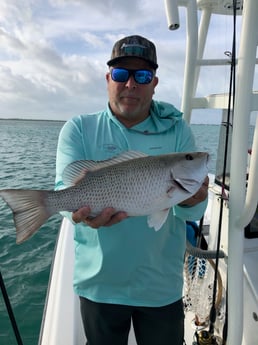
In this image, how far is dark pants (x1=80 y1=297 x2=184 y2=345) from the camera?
86.7 inches

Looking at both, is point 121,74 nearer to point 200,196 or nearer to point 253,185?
point 200,196

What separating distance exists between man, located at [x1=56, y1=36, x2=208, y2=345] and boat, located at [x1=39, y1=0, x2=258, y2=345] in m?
0.31

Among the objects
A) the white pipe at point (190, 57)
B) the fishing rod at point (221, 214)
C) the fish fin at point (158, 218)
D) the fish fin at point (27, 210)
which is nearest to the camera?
the fish fin at point (27, 210)

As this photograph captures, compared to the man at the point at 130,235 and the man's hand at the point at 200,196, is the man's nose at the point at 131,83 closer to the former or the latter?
the man at the point at 130,235

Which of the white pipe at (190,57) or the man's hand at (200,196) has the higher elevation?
the white pipe at (190,57)

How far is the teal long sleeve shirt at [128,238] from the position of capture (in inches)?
83.1

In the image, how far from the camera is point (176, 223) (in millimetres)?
2254

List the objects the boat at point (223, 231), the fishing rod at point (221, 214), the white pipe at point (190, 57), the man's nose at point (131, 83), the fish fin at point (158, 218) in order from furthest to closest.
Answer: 1. the white pipe at point (190, 57)
2. the fishing rod at point (221, 214)
3. the man's nose at point (131, 83)
4. the boat at point (223, 231)
5. the fish fin at point (158, 218)

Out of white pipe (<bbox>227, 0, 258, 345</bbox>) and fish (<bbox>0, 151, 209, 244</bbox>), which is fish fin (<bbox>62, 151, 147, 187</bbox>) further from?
white pipe (<bbox>227, 0, 258, 345</bbox>)

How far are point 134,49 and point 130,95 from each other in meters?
0.31

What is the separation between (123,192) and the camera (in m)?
1.82

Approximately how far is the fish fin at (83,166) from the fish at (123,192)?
0.02 meters

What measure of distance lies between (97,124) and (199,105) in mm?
1115

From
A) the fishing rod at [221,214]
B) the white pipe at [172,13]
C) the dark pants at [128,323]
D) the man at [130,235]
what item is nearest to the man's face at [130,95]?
the man at [130,235]
